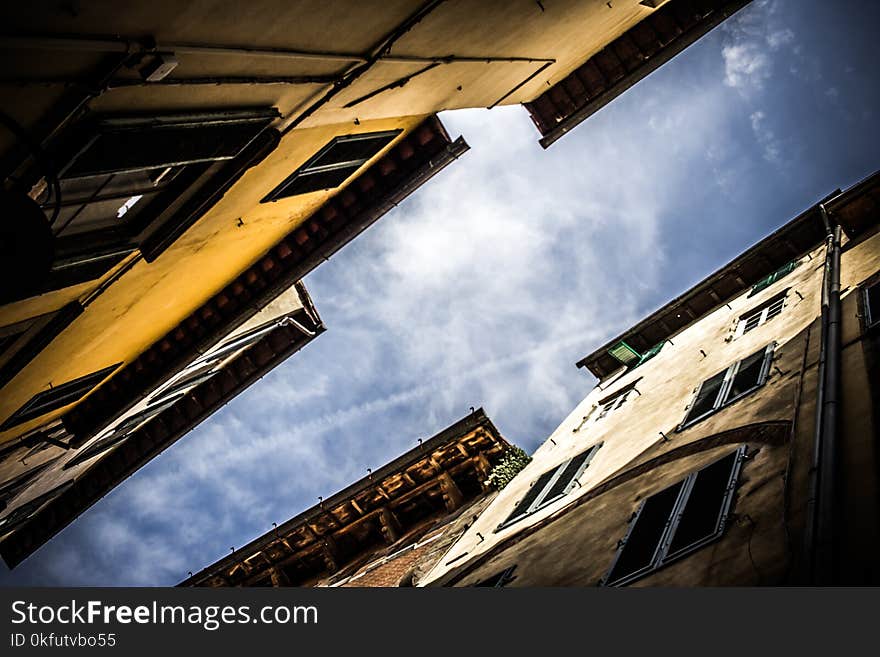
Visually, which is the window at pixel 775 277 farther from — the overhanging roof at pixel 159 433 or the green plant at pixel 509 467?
the overhanging roof at pixel 159 433

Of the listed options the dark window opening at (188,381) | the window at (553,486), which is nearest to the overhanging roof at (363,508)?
the dark window opening at (188,381)

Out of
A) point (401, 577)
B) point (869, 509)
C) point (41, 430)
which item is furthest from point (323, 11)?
point (401, 577)

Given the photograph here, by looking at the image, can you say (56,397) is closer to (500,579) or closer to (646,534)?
(500,579)

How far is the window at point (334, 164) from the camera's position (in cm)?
962

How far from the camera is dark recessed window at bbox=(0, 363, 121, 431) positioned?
34.7 ft

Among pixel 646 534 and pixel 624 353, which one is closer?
pixel 646 534

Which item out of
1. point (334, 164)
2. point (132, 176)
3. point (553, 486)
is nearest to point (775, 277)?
point (553, 486)

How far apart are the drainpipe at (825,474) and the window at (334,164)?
22.8 ft

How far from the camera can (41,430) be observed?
12.6 m

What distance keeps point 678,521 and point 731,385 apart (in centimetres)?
384

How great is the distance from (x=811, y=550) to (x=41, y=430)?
Result: 13.2 m

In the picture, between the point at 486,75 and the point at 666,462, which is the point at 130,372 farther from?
the point at 666,462

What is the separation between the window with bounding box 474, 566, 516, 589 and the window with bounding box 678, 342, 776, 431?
10.2ft

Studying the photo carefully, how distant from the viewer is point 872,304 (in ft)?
26.5
